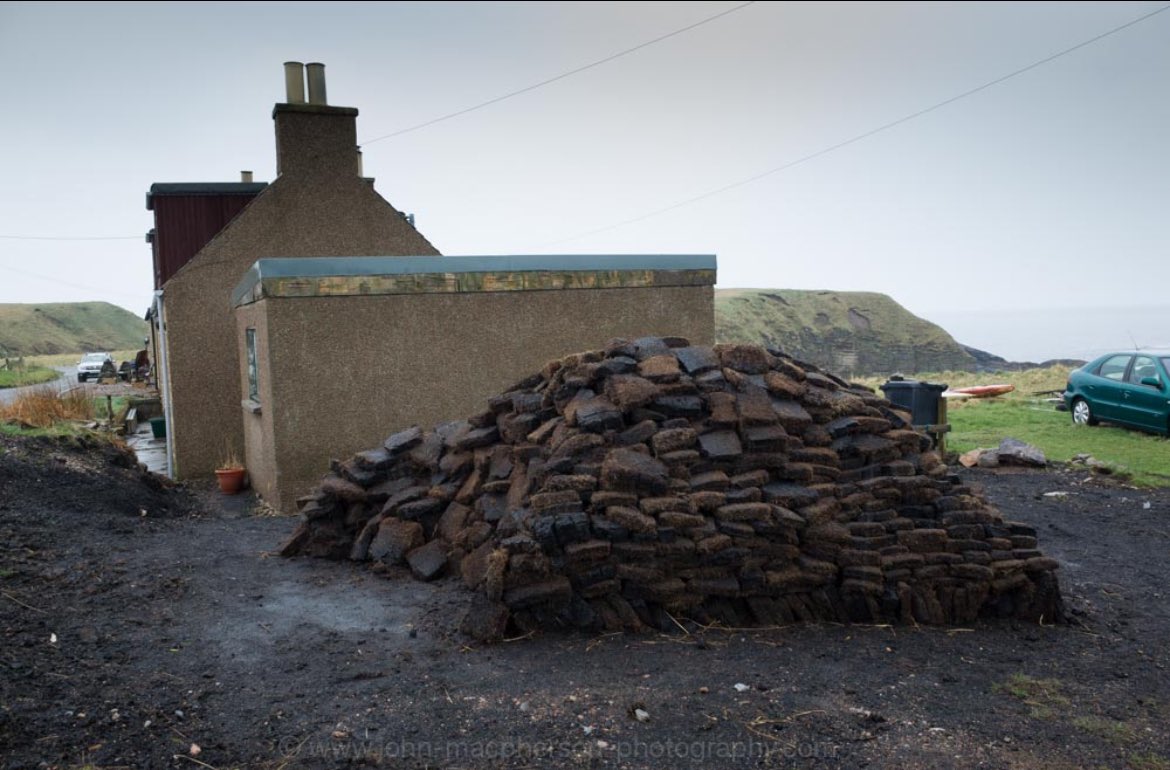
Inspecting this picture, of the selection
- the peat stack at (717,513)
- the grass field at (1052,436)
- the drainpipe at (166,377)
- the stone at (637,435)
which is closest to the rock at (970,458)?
the grass field at (1052,436)

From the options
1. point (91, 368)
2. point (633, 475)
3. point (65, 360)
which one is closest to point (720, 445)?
point (633, 475)

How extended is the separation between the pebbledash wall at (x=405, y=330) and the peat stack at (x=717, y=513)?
13.4 ft

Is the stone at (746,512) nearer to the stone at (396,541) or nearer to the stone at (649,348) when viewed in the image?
the stone at (649,348)

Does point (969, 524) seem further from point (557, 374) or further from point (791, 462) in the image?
point (557, 374)

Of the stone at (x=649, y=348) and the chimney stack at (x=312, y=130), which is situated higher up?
the chimney stack at (x=312, y=130)

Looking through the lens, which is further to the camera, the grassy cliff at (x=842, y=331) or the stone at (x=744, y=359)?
the grassy cliff at (x=842, y=331)

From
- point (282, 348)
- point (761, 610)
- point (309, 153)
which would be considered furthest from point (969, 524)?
point (309, 153)

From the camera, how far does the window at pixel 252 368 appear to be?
39.1ft

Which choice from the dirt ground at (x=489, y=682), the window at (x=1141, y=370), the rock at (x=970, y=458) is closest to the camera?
the dirt ground at (x=489, y=682)

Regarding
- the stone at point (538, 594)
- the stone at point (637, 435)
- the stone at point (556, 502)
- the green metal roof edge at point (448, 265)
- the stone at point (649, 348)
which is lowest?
the stone at point (538, 594)

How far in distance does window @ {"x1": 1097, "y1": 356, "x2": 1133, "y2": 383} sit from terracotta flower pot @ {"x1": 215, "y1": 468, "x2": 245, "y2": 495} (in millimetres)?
15714

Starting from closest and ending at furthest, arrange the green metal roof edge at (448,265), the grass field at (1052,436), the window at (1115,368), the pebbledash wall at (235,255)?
the green metal roof edge at (448,265)
the grass field at (1052,436)
the pebbledash wall at (235,255)
the window at (1115,368)

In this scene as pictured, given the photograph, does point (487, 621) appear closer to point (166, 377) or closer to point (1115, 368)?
point (166, 377)

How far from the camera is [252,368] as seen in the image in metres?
12.3
